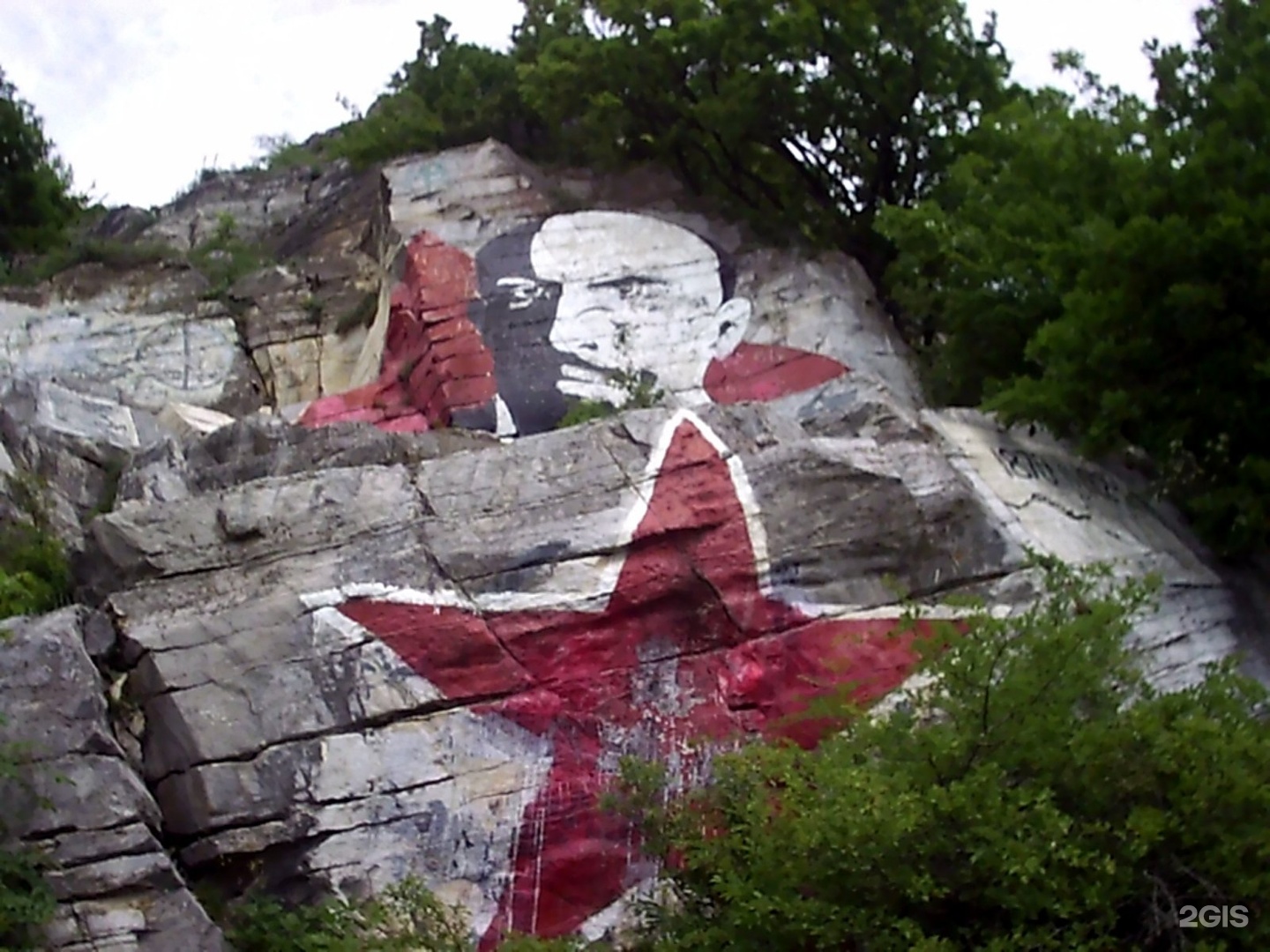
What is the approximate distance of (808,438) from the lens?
9172 mm

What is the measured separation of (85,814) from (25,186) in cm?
1117

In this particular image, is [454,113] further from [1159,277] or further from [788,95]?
[1159,277]

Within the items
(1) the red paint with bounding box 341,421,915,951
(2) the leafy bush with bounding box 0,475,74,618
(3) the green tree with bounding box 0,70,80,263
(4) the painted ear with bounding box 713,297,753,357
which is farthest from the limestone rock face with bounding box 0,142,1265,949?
(3) the green tree with bounding box 0,70,80,263

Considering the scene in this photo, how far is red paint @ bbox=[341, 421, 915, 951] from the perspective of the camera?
802 cm

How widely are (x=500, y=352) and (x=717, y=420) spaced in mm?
3172

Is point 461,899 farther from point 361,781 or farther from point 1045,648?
point 1045,648

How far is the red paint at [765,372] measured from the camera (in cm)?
1171

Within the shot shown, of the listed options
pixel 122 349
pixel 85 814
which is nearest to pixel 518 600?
pixel 85 814

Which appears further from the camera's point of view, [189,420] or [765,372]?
[189,420]

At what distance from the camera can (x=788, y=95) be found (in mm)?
12938

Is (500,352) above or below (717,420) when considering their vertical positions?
above

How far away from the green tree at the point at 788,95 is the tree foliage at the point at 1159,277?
2139mm

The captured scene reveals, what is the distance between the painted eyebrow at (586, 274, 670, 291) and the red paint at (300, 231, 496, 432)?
969mm

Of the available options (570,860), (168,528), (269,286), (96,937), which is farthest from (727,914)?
(269,286)
